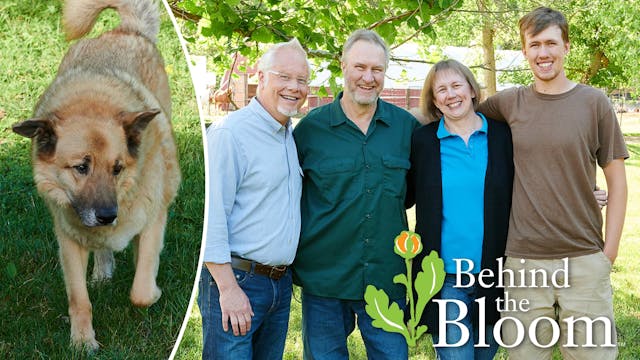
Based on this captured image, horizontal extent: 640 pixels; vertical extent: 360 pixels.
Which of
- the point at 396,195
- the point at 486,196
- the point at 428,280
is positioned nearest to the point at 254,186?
the point at 396,195

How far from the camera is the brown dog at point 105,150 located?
5.15 ft

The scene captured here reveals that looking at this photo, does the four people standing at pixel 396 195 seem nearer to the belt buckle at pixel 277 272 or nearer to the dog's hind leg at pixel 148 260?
the belt buckle at pixel 277 272

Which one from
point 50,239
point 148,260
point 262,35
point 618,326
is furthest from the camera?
point 618,326

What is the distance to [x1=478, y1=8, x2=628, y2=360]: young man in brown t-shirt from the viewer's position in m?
3.09

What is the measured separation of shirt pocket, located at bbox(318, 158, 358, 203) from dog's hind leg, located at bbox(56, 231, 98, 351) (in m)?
1.63

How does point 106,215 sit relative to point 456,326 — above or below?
above

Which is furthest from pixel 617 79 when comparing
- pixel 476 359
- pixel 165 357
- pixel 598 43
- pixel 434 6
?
pixel 165 357

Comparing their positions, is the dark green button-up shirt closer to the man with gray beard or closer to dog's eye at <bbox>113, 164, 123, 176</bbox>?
the man with gray beard

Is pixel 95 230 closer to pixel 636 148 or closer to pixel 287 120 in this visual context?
pixel 287 120

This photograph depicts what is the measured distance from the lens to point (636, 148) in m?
22.0

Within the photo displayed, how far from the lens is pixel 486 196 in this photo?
10.1 ft

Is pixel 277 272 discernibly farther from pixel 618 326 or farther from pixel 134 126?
pixel 618 326

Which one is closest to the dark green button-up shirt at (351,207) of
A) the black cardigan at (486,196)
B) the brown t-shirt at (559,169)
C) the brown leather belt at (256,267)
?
the black cardigan at (486,196)

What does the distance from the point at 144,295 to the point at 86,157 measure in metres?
0.44
